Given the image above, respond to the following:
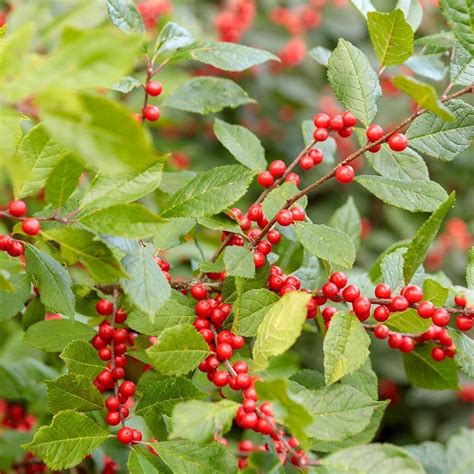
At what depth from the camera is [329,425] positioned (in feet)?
3.13

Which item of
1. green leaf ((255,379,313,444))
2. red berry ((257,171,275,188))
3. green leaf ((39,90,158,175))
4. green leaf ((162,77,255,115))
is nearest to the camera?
green leaf ((39,90,158,175))

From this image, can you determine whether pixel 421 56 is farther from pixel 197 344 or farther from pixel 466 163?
pixel 466 163

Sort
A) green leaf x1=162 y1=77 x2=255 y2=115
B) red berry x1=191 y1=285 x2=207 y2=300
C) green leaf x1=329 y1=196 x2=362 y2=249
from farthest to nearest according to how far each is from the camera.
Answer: green leaf x1=329 y1=196 x2=362 y2=249 < green leaf x1=162 y1=77 x2=255 y2=115 < red berry x1=191 y1=285 x2=207 y2=300

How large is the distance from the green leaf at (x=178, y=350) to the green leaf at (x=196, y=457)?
0.37ft

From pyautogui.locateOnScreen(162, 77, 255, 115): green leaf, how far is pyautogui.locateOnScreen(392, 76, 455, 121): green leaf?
544 millimetres

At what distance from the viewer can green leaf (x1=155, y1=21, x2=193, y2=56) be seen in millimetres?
1332

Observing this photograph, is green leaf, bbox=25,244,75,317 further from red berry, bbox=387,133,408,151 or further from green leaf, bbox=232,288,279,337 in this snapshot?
red berry, bbox=387,133,408,151

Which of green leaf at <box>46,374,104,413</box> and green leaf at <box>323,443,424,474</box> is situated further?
green leaf at <box>46,374,104,413</box>

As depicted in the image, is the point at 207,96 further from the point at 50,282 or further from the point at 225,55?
the point at 50,282

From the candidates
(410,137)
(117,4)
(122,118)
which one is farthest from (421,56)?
(122,118)

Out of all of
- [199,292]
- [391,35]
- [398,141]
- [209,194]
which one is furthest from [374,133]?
[199,292]

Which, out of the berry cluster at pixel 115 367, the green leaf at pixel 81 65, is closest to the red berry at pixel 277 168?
the berry cluster at pixel 115 367

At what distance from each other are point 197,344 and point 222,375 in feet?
0.19

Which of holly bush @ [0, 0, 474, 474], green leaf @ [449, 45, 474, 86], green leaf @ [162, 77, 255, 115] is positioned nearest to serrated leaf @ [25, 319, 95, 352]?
holly bush @ [0, 0, 474, 474]
